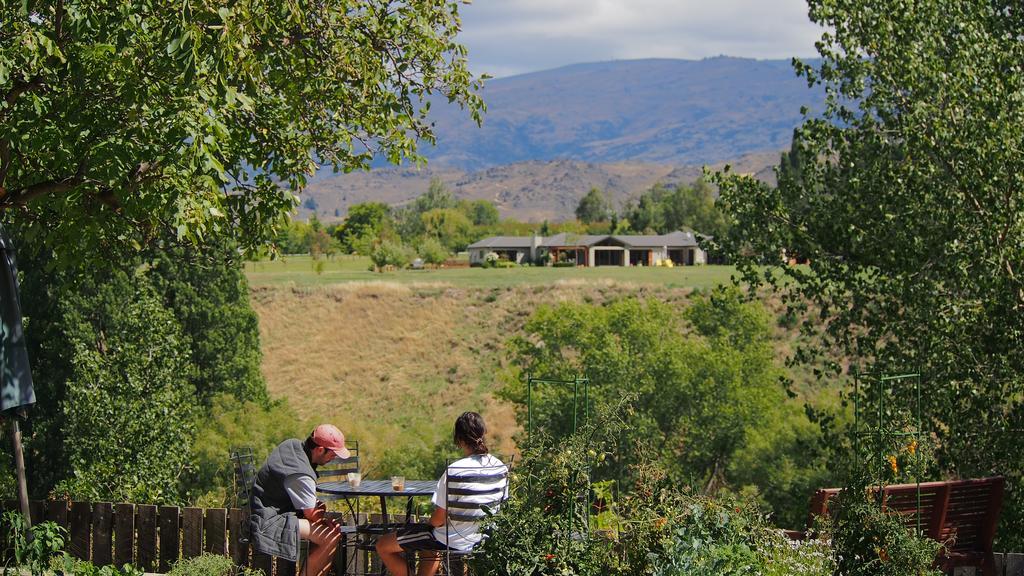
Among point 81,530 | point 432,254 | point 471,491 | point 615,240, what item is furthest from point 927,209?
point 615,240

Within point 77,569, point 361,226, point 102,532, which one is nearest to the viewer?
point 77,569

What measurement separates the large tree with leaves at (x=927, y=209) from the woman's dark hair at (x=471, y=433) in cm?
627

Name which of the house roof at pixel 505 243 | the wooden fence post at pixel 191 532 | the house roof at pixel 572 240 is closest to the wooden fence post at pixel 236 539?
the wooden fence post at pixel 191 532

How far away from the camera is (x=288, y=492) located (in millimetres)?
6727

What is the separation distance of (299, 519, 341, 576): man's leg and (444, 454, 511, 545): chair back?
3.21 ft

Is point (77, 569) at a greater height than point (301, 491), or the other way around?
point (301, 491)

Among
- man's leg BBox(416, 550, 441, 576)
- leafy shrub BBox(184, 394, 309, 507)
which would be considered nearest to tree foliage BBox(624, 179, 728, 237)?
leafy shrub BBox(184, 394, 309, 507)

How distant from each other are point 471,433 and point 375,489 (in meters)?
1.35

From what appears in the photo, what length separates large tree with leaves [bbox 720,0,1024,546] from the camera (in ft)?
36.6

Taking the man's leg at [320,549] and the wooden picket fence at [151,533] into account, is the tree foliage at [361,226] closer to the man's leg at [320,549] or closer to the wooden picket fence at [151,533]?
the wooden picket fence at [151,533]

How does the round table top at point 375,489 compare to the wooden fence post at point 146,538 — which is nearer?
the round table top at point 375,489

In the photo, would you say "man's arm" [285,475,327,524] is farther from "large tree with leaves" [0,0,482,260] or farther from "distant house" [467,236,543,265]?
"distant house" [467,236,543,265]

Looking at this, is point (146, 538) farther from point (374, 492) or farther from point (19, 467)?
point (374, 492)

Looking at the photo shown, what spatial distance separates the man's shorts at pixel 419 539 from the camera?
6.70m
